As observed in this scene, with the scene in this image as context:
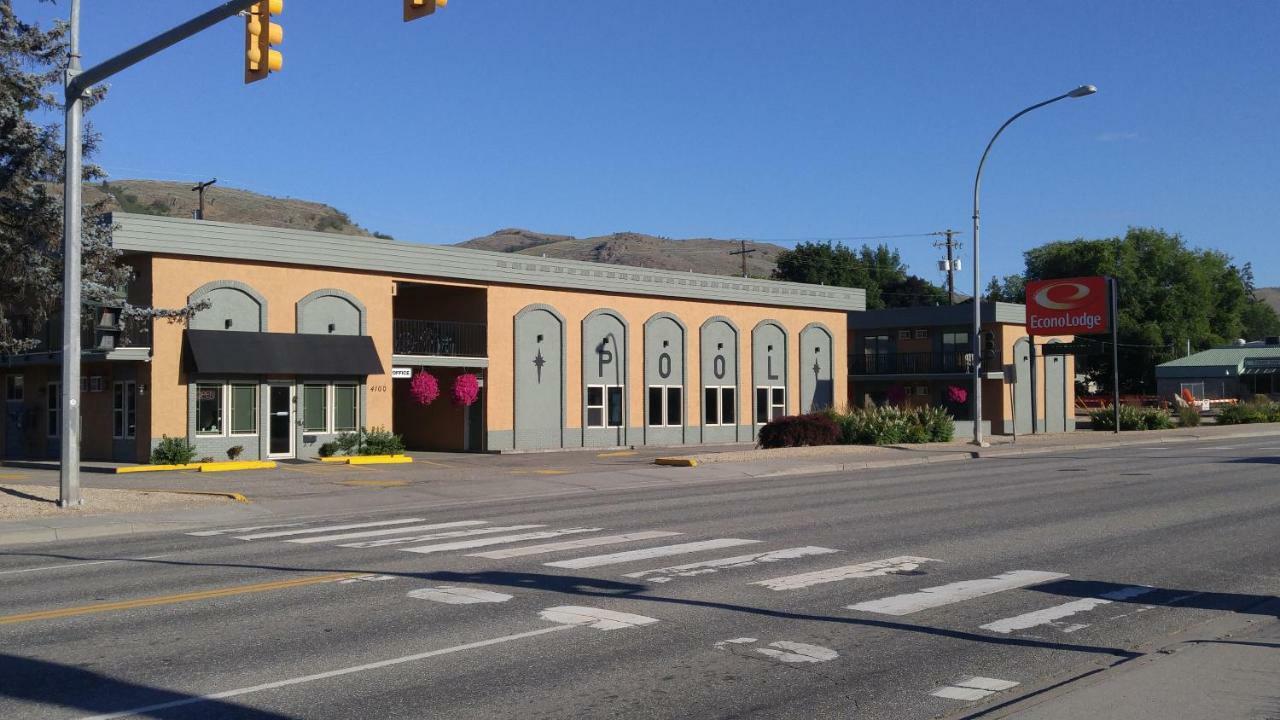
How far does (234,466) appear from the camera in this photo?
28.9 meters

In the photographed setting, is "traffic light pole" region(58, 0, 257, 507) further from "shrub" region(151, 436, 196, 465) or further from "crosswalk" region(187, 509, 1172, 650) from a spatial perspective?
"shrub" region(151, 436, 196, 465)

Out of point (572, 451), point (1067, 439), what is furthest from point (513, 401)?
point (1067, 439)

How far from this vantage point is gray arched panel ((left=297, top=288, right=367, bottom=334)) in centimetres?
3247

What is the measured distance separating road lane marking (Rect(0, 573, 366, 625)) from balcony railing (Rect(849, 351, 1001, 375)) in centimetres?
4712

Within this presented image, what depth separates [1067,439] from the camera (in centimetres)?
4109

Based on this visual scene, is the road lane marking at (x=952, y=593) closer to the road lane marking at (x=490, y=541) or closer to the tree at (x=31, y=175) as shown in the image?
the road lane marking at (x=490, y=541)

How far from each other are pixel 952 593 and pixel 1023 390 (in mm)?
48493

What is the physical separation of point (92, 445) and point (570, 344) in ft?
50.6

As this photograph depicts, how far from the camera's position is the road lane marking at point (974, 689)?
6.97 metres

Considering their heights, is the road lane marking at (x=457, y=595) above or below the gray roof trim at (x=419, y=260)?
below

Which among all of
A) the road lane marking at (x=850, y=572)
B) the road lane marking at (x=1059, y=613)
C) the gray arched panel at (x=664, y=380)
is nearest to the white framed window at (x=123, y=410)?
the gray arched panel at (x=664, y=380)

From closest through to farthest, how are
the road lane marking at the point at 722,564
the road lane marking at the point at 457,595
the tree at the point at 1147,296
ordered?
the road lane marking at the point at 457,595, the road lane marking at the point at 722,564, the tree at the point at 1147,296

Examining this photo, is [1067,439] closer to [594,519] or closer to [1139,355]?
[594,519]

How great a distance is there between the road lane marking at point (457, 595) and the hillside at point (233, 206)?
15731 cm
